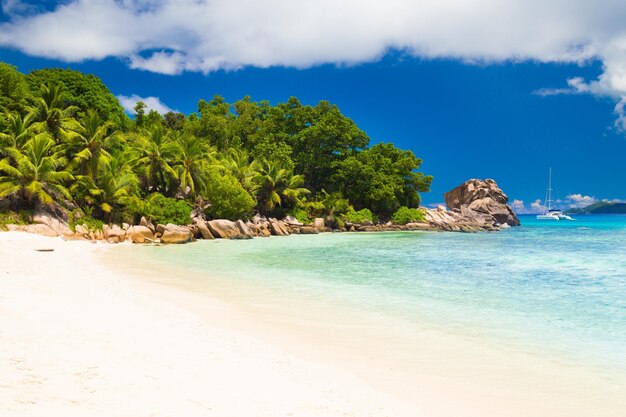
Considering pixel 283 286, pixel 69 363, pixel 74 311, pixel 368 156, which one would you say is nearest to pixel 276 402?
pixel 69 363

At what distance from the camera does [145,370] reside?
196 inches

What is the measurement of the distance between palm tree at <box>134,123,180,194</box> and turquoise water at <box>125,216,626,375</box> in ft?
38.4

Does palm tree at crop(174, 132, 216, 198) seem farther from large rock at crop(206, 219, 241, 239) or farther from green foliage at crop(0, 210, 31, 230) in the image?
green foliage at crop(0, 210, 31, 230)

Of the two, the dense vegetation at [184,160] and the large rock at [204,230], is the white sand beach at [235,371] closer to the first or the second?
the dense vegetation at [184,160]

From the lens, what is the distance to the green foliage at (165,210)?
31291 mm

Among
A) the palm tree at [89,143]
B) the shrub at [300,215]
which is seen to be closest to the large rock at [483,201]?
the shrub at [300,215]

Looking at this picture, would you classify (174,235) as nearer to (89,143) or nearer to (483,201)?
(89,143)

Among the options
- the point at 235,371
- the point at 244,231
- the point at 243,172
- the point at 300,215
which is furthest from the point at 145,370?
the point at 300,215

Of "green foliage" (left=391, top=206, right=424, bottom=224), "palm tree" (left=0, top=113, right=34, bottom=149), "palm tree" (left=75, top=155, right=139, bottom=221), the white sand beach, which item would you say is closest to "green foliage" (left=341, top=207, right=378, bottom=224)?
"green foliage" (left=391, top=206, right=424, bottom=224)

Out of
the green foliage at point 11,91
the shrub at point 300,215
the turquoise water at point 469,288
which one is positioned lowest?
the turquoise water at point 469,288

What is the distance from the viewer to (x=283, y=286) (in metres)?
13.1

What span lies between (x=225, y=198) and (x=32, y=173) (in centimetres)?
1486

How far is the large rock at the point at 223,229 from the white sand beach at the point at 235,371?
24379 millimetres

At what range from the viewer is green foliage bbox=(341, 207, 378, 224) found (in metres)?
49.4
